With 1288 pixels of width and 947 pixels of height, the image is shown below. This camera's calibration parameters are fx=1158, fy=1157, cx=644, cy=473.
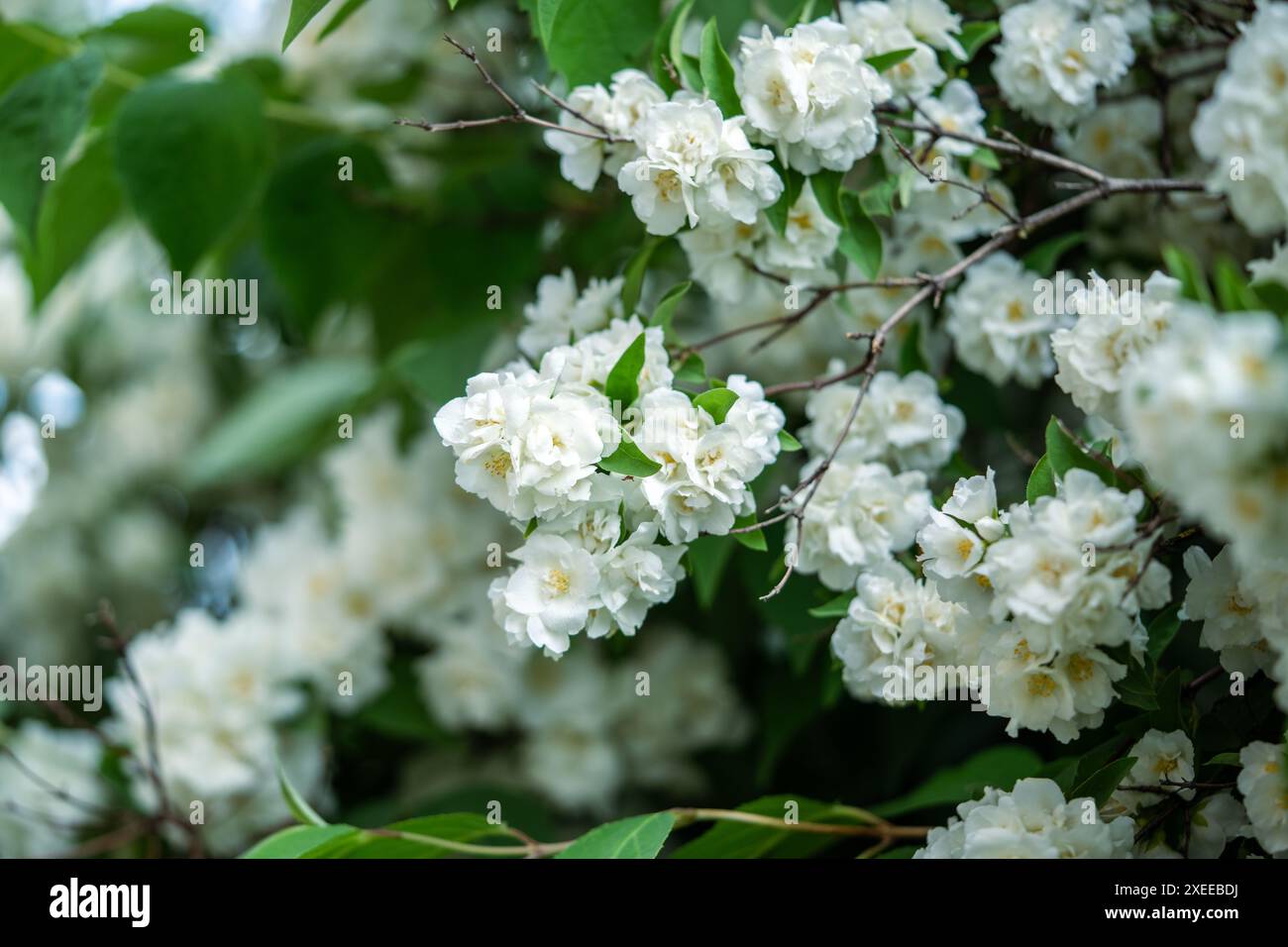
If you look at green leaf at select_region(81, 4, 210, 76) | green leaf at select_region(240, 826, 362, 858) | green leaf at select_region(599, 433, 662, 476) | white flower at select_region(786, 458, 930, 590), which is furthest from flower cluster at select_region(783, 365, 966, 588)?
green leaf at select_region(81, 4, 210, 76)

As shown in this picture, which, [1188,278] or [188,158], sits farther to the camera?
[188,158]

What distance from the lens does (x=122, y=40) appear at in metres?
1.30

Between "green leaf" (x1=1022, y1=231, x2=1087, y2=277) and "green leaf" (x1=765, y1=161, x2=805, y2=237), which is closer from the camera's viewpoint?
"green leaf" (x1=765, y1=161, x2=805, y2=237)

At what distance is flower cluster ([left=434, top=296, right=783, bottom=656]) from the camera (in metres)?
0.63

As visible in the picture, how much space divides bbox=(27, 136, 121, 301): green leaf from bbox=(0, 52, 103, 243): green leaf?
0.24 metres

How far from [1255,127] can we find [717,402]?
30 cm

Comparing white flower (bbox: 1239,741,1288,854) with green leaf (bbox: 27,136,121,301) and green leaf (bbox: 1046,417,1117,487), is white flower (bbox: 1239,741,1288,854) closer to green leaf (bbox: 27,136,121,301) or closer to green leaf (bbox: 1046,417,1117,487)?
green leaf (bbox: 1046,417,1117,487)

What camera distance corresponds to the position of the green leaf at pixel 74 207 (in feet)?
3.76

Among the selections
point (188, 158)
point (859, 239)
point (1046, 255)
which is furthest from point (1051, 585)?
point (188, 158)

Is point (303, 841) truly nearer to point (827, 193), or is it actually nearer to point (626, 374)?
point (626, 374)

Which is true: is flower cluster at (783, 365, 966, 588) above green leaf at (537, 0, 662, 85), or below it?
below

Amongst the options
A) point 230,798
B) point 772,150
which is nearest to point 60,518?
point 230,798

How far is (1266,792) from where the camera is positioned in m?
0.60
